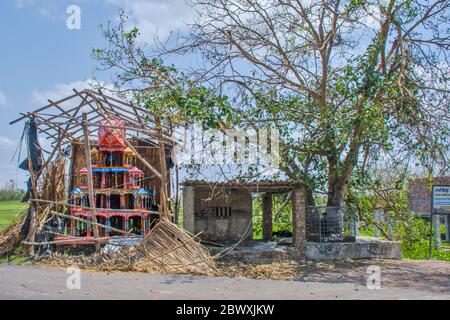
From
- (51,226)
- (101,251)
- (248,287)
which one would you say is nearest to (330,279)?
(248,287)

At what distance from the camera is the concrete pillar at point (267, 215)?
50.9ft

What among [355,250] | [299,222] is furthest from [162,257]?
[355,250]

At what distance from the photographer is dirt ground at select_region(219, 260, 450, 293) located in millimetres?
9664

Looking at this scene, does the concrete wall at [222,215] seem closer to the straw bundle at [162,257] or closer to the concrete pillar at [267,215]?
the straw bundle at [162,257]

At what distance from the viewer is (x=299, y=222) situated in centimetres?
1232

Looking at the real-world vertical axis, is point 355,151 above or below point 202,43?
below

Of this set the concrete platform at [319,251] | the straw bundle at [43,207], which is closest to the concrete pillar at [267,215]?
the concrete platform at [319,251]

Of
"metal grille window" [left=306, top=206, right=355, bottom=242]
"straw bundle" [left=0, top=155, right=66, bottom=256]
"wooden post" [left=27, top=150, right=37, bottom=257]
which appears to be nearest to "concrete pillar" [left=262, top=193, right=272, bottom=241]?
"metal grille window" [left=306, top=206, right=355, bottom=242]

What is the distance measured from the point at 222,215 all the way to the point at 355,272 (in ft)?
12.3

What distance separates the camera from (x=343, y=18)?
41.2 feet

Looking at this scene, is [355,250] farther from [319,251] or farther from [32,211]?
[32,211]

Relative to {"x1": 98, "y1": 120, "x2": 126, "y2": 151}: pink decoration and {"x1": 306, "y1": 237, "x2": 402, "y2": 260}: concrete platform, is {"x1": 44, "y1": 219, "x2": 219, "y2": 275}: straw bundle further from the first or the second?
{"x1": 98, "y1": 120, "x2": 126, "y2": 151}: pink decoration

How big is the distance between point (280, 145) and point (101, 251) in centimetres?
498
